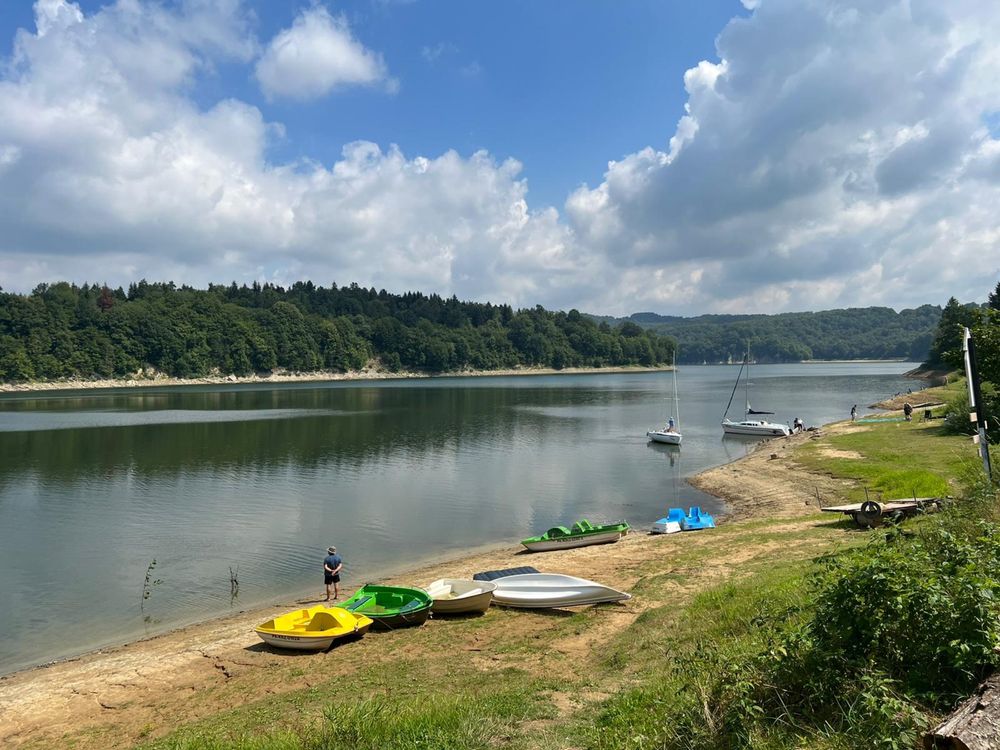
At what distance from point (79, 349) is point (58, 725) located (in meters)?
184

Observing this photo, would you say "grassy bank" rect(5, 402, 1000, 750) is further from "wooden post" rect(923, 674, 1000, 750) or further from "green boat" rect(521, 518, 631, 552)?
"green boat" rect(521, 518, 631, 552)

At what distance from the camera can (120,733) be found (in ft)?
38.2

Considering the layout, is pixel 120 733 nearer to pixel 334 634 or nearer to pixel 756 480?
pixel 334 634

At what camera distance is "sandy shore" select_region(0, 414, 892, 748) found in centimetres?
1223

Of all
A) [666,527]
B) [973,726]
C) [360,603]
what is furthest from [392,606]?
[973,726]

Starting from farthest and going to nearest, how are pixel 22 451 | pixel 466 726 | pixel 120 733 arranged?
pixel 22 451 < pixel 120 733 < pixel 466 726

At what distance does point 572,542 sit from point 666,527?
4303 mm

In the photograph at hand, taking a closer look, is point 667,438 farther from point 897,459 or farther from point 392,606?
point 392,606

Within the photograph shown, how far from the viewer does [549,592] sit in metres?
16.1

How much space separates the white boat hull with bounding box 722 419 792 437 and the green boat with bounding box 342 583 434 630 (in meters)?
51.9

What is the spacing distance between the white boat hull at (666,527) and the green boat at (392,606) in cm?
1311

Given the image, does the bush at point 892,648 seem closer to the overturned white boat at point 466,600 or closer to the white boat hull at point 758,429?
→ the overturned white boat at point 466,600

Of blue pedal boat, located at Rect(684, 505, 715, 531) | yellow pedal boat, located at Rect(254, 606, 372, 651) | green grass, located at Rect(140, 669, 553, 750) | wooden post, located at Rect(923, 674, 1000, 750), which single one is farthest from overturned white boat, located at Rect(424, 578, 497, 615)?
blue pedal boat, located at Rect(684, 505, 715, 531)

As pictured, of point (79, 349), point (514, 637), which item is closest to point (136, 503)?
point (514, 637)
